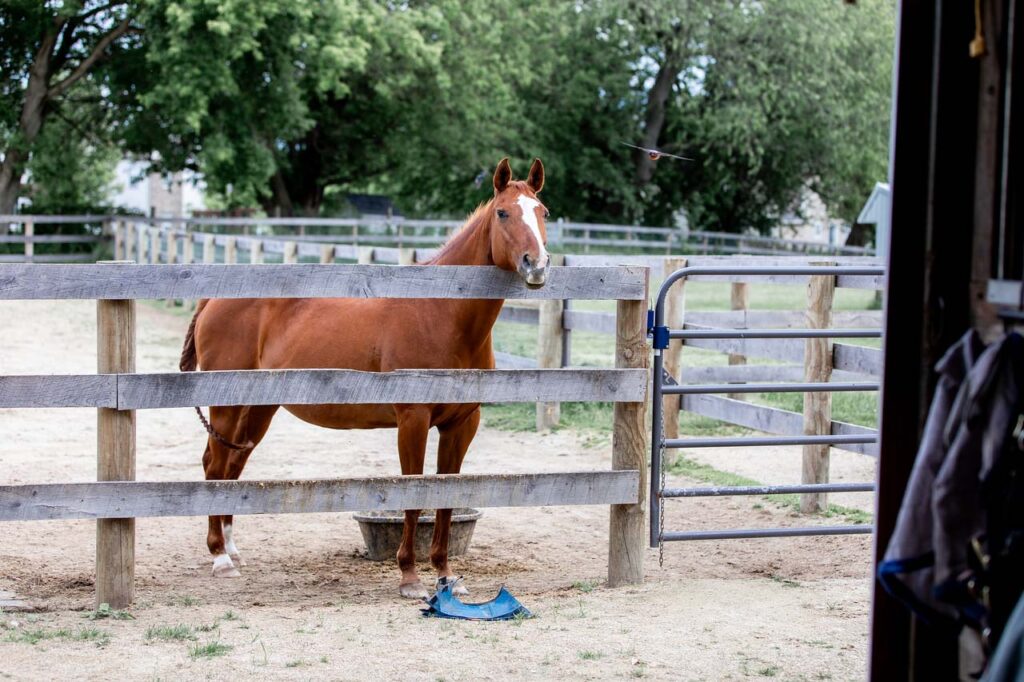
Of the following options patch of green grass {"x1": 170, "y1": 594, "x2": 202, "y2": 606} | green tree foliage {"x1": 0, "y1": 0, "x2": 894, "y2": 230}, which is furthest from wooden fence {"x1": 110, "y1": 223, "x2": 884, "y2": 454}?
green tree foliage {"x1": 0, "y1": 0, "x2": 894, "y2": 230}

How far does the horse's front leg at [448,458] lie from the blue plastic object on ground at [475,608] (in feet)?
1.53

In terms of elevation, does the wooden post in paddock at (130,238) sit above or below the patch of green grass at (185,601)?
above

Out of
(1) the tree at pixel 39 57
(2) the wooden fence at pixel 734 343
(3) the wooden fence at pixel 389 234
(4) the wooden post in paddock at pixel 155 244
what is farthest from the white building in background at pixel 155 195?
(2) the wooden fence at pixel 734 343

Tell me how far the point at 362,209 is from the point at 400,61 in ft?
34.3

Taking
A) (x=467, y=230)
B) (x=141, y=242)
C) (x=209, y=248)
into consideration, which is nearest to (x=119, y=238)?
(x=141, y=242)

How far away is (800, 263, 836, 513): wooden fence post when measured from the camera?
24.2 feet

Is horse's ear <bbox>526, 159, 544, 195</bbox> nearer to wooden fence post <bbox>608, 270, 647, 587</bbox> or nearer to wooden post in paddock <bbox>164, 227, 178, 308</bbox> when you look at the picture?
wooden fence post <bbox>608, 270, 647, 587</bbox>

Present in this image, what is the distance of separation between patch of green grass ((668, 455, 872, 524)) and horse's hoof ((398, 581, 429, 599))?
9.73ft

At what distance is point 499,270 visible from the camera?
5.48 m

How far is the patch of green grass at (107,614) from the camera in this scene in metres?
5.04

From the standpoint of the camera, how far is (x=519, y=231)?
17.9 ft

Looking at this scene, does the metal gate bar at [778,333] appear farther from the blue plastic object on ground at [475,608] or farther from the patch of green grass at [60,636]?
the patch of green grass at [60,636]

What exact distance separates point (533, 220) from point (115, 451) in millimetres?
2121

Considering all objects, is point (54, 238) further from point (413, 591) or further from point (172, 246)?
point (413, 591)
